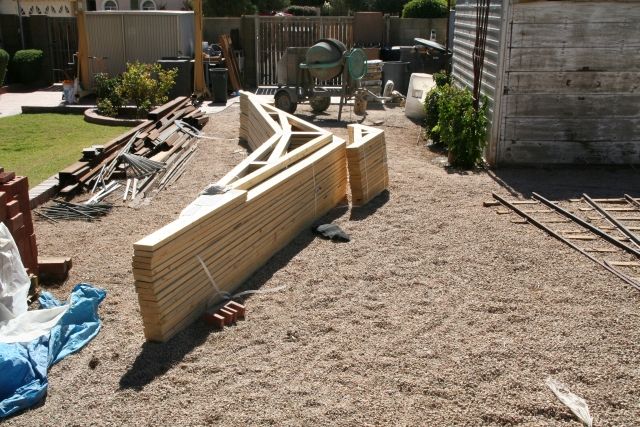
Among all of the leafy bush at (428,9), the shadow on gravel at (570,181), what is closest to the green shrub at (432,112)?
the shadow on gravel at (570,181)

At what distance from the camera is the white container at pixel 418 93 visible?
1664cm

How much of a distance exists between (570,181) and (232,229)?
21.3 ft

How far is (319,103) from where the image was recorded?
1767 centimetres

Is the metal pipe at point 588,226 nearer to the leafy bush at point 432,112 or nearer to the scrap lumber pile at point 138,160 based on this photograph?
the leafy bush at point 432,112

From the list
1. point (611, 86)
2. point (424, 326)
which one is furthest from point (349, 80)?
point (424, 326)

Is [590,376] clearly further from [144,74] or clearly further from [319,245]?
[144,74]

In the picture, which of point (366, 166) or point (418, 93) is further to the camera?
point (418, 93)

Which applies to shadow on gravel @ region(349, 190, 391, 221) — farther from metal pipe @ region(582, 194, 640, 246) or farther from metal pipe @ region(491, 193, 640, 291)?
metal pipe @ region(582, 194, 640, 246)

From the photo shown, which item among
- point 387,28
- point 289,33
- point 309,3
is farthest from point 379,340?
point 309,3

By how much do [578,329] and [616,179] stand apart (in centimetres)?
600

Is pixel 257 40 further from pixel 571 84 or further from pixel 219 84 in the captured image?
pixel 571 84

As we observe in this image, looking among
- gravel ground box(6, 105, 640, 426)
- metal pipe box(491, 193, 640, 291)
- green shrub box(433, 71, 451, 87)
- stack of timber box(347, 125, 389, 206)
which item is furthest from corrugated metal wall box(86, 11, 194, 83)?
metal pipe box(491, 193, 640, 291)

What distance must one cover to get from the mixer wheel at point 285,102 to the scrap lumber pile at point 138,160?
3327 mm

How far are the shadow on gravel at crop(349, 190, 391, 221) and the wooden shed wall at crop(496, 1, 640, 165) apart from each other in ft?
9.55
